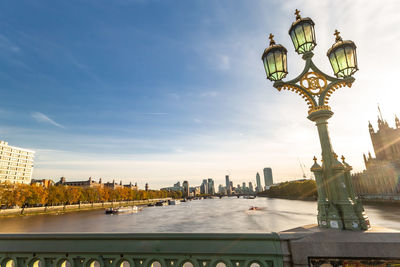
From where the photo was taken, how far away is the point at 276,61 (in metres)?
5.74

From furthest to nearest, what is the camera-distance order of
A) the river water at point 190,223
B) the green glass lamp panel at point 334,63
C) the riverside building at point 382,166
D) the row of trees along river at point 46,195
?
the riverside building at point 382,166, the row of trees along river at point 46,195, the river water at point 190,223, the green glass lamp panel at point 334,63

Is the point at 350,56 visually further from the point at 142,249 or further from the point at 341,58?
the point at 142,249

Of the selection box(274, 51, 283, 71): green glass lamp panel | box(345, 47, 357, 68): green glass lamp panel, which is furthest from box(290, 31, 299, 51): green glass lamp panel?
box(345, 47, 357, 68): green glass lamp panel

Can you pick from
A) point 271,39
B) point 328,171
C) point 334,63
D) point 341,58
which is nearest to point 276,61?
point 271,39

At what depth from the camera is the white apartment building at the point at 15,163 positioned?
143500mm

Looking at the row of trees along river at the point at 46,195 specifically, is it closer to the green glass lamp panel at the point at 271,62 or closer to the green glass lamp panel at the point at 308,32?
the green glass lamp panel at the point at 271,62

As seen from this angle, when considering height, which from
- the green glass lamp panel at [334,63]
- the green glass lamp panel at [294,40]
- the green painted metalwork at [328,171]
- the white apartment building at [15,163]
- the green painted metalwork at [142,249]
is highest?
the white apartment building at [15,163]

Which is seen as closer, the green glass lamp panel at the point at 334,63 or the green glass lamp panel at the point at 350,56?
the green glass lamp panel at the point at 350,56

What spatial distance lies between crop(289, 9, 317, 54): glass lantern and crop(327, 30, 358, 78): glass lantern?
596 mm

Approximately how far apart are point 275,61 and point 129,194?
186044mm

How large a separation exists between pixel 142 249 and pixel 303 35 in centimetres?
645

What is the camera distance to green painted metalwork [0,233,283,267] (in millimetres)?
3355

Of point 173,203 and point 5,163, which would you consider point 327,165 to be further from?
point 5,163

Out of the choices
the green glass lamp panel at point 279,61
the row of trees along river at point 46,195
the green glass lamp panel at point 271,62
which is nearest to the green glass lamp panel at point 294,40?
the green glass lamp panel at point 279,61
